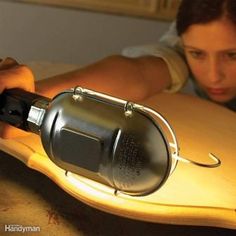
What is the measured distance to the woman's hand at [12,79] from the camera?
538 mm

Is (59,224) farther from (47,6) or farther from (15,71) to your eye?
(47,6)

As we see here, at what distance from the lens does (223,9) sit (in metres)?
0.81

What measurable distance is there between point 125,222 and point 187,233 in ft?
0.25

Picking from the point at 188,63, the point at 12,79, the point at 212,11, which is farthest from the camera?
the point at 188,63

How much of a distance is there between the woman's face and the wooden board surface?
113 millimetres

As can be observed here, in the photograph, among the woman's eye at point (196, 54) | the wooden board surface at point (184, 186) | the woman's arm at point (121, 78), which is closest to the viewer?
the wooden board surface at point (184, 186)

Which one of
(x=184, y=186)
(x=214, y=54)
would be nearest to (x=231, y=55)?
(x=214, y=54)

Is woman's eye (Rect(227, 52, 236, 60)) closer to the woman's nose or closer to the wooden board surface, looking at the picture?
the woman's nose

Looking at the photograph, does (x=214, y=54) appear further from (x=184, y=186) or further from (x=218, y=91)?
(x=184, y=186)

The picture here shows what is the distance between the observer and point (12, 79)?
0.55m

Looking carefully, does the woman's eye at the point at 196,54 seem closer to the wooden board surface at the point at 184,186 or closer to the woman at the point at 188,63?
the woman at the point at 188,63

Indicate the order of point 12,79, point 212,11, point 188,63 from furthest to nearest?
point 188,63
point 212,11
point 12,79

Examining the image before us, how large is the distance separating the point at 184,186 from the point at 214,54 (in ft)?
1.02

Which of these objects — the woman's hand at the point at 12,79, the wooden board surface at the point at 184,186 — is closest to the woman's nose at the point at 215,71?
the wooden board surface at the point at 184,186
